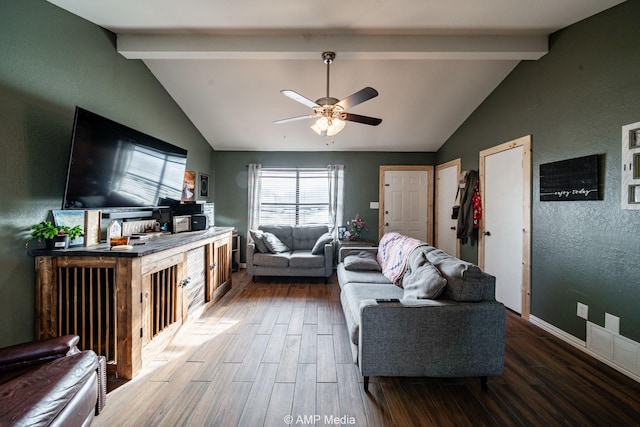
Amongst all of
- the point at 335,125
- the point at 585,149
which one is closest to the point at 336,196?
the point at 335,125

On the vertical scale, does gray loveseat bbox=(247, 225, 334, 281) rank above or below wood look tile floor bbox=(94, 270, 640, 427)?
above

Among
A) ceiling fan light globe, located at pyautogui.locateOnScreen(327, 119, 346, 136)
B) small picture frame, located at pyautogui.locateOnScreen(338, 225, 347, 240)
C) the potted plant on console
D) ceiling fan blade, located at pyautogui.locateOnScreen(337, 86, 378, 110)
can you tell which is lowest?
small picture frame, located at pyautogui.locateOnScreen(338, 225, 347, 240)

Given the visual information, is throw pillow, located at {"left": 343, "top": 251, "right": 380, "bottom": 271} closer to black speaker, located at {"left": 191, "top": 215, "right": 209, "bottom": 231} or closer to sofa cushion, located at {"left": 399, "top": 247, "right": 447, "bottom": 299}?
sofa cushion, located at {"left": 399, "top": 247, "right": 447, "bottom": 299}

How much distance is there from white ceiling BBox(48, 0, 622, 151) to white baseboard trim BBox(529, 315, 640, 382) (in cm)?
277

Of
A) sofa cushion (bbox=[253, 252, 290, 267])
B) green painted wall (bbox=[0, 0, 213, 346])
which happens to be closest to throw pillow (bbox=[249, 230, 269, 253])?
sofa cushion (bbox=[253, 252, 290, 267])

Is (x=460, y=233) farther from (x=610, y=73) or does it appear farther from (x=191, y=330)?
(x=191, y=330)

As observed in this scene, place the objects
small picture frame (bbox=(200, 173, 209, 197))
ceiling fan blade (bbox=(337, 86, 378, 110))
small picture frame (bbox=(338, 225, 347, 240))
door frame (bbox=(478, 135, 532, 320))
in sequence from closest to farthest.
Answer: ceiling fan blade (bbox=(337, 86, 378, 110)) < door frame (bbox=(478, 135, 532, 320)) < small picture frame (bbox=(200, 173, 209, 197)) < small picture frame (bbox=(338, 225, 347, 240))

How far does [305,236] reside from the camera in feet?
16.3

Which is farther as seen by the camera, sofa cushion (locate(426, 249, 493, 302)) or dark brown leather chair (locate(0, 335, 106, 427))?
sofa cushion (locate(426, 249, 493, 302))

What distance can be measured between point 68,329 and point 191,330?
0.98 metres

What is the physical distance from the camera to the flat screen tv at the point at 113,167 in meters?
2.02

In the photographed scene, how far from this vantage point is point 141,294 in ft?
6.57

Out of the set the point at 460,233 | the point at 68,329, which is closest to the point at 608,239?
the point at 460,233

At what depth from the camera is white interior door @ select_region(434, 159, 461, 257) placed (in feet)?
14.9
